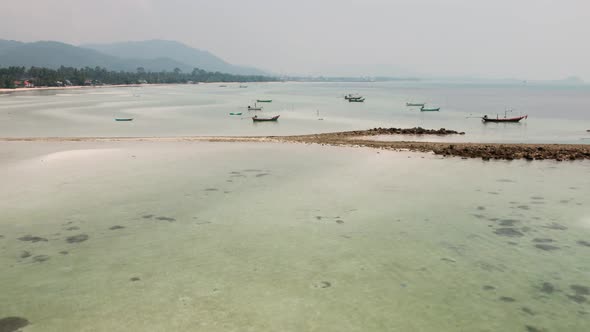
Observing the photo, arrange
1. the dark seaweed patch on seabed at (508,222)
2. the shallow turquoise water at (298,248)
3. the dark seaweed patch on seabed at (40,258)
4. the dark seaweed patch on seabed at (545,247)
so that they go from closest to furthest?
the shallow turquoise water at (298,248), the dark seaweed patch on seabed at (40,258), the dark seaweed patch on seabed at (545,247), the dark seaweed patch on seabed at (508,222)

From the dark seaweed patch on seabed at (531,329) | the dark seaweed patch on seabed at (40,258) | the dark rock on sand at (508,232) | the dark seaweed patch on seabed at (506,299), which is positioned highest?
the dark rock on sand at (508,232)

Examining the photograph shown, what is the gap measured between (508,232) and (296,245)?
29.3ft

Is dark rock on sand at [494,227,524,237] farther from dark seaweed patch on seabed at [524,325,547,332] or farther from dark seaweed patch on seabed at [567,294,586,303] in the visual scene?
dark seaweed patch on seabed at [524,325,547,332]

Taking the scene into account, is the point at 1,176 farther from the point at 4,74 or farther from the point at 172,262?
the point at 4,74

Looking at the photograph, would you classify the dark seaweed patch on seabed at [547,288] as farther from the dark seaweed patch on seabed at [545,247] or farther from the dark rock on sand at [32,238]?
the dark rock on sand at [32,238]

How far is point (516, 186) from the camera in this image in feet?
82.7

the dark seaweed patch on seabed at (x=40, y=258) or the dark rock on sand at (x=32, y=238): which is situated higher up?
the dark rock on sand at (x=32, y=238)

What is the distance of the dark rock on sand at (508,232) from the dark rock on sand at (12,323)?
16.9m

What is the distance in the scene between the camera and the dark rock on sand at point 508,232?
57.1 ft

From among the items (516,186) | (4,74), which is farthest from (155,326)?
(4,74)

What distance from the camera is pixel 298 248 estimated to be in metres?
16.3

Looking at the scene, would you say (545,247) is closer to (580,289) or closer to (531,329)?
(580,289)

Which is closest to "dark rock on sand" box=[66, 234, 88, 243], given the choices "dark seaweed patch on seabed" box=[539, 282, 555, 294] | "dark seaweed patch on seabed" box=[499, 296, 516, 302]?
"dark seaweed patch on seabed" box=[499, 296, 516, 302]

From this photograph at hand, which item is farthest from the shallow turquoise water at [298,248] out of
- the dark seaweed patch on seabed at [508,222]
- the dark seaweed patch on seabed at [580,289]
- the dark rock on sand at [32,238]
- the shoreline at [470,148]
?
the shoreline at [470,148]
